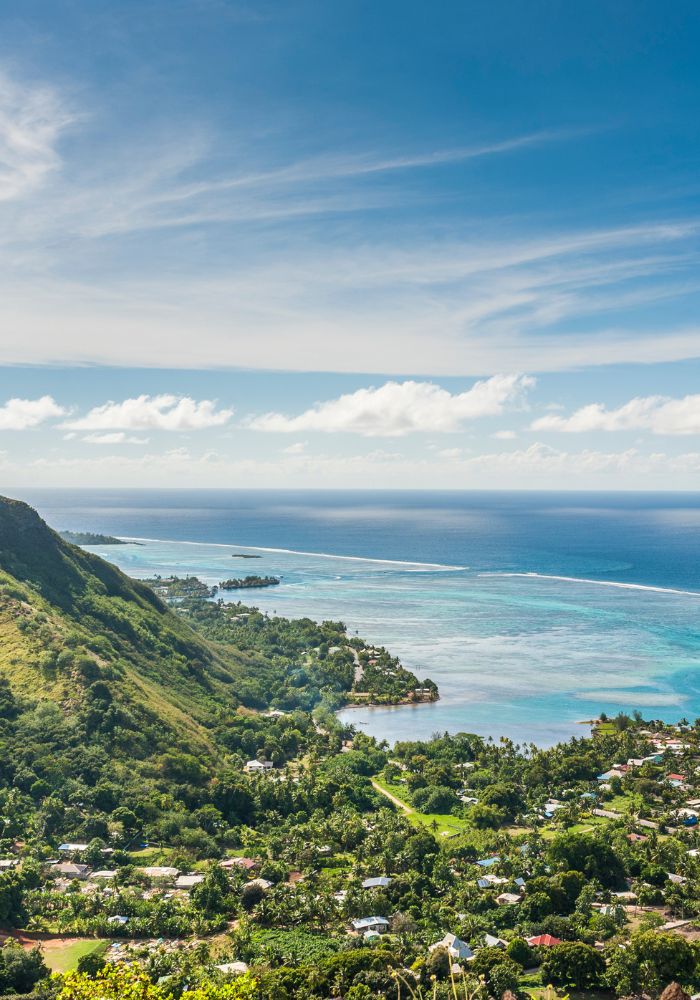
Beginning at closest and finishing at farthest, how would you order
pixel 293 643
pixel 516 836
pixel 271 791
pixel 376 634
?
pixel 516 836
pixel 271 791
pixel 293 643
pixel 376 634

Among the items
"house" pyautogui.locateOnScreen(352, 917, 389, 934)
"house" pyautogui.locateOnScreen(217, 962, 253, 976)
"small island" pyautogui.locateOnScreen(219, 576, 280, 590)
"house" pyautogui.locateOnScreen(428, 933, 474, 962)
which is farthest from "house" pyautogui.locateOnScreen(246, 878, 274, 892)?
"small island" pyautogui.locateOnScreen(219, 576, 280, 590)

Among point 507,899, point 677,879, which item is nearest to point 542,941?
point 507,899

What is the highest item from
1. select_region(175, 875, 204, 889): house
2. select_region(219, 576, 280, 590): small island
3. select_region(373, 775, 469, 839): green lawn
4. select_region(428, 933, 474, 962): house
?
select_region(219, 576, 280, 590): small island

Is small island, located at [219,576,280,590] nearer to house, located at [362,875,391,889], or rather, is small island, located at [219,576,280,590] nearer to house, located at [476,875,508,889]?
house, located at [362,875,391,889]

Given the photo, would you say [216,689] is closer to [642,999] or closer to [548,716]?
[548,716]

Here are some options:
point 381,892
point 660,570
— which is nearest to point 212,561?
point 660,570

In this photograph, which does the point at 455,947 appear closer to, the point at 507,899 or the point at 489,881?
the point at 507,899
